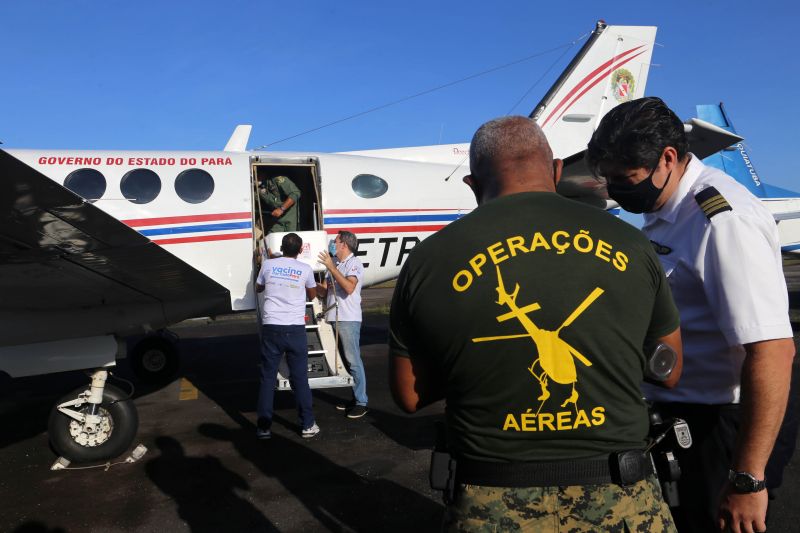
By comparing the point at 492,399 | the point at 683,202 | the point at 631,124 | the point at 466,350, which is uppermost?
the point at 631,124

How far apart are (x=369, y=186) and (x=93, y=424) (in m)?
4.72

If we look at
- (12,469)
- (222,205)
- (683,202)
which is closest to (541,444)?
(683,202)

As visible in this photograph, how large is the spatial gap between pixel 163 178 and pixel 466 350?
7.15 metres

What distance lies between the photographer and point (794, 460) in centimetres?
491

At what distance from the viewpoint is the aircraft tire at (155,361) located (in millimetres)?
8805

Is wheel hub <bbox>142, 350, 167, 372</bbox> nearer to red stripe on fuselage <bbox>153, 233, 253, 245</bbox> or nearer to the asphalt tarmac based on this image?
the asphalt tarmac

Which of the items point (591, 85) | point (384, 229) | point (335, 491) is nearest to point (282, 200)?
point (384, 229)

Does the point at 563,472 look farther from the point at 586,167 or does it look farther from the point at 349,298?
the point at 349,298

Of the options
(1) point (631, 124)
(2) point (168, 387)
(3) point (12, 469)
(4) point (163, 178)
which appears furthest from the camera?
(2) point (168, 387)

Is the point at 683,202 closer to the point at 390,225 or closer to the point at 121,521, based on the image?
the point at 121,521

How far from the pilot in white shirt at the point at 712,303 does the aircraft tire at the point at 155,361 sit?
8.04 m

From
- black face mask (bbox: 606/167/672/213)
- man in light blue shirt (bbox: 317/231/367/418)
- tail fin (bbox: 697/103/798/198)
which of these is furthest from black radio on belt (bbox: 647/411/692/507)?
tail fin (bbox: 697/103/798/198)

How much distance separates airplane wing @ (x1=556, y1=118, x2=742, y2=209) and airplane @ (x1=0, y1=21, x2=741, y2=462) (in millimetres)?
28

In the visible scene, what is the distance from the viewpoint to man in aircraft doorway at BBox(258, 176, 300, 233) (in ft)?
27.2
